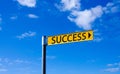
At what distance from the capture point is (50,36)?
2683cm

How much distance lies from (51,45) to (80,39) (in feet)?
4.11

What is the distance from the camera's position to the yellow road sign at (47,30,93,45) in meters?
26.0

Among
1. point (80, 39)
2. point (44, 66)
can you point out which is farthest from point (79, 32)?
point (44, 66)

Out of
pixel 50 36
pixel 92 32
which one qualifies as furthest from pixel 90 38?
pixel 50 36

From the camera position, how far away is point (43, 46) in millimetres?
26844

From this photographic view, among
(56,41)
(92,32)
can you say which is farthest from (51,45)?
(92,32)

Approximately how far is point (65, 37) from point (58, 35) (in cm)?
32

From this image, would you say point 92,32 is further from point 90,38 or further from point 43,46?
point 43,46

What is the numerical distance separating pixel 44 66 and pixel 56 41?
43.9 inches

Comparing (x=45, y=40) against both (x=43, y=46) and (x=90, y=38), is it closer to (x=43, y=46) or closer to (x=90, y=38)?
(x=43, y=46)

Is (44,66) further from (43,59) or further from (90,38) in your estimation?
(90,38)

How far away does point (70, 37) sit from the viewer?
26.5m

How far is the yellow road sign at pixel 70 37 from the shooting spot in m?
26.0

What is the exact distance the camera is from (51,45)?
26.6 meters
